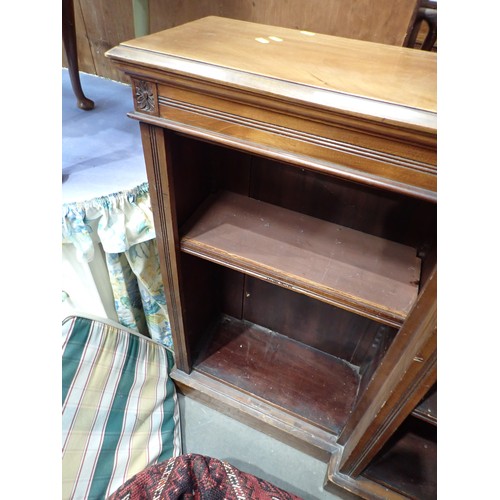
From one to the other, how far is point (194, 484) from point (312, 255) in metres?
0.56

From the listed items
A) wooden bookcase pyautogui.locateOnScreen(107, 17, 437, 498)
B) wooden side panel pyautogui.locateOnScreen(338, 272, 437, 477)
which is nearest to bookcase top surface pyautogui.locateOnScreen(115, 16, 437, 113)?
wooden bookcase pyautogui.locateOnScreen(107, 17, 437, 498)

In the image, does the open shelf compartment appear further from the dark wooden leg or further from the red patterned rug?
the dark wooden leg

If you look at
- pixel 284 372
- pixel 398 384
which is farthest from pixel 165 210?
pixel 284 372

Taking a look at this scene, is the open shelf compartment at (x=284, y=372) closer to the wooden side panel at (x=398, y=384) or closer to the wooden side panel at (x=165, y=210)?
the wooden side panel at (x=398, y=384)

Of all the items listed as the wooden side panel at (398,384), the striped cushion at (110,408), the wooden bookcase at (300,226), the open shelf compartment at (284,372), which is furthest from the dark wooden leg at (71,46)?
the wooden side panel at (398,384)

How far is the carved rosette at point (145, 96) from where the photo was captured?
1.55 ft

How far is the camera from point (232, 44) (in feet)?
1.60

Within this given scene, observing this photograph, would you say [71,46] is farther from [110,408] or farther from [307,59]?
[110,408]

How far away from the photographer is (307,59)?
46 centimetres

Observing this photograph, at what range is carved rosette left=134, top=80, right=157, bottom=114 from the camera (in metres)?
0.47

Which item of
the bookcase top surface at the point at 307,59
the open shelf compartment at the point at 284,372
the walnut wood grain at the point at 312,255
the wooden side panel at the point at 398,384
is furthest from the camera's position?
the open shelf compartment at the point at 284,372

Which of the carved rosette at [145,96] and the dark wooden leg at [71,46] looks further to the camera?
the dark wooden leg at [71,46]
